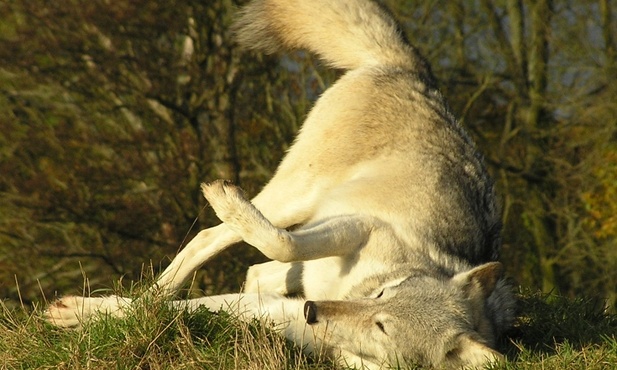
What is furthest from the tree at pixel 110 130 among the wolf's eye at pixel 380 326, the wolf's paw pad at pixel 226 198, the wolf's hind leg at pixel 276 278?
the wolf's eye at pixel 380 326

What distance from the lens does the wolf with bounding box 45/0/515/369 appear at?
462cm

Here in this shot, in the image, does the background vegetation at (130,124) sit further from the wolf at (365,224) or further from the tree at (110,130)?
the wolf at (365,224)

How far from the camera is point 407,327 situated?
460 cm

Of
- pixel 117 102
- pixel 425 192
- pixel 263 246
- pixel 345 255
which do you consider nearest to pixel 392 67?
pixel 425 192

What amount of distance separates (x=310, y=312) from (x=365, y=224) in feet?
2.68

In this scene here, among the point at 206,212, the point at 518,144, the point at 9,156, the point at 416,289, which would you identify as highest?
the point at 416,289

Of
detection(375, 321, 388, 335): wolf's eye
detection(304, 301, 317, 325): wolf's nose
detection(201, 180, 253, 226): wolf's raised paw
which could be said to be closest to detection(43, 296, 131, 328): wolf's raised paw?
detection(201, 180, 253, 226): wolf's raised paw

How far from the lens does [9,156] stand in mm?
12656

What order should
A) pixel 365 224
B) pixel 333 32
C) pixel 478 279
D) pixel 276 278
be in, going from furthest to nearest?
pixel 333 32 → pixel 276 278 → pixel 365 224 → pixel 478 279

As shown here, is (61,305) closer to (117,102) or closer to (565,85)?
(117,102)

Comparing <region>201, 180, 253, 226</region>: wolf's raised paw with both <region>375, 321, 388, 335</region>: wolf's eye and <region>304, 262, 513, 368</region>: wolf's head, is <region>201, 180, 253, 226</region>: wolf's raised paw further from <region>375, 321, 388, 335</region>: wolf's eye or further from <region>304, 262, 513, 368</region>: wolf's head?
<region>375, 321, 388, 335</region>: wolf's eye

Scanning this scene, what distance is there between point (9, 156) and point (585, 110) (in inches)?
327

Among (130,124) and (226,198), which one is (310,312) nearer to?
(226,198)

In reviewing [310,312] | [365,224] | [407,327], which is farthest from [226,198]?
[407,327]
